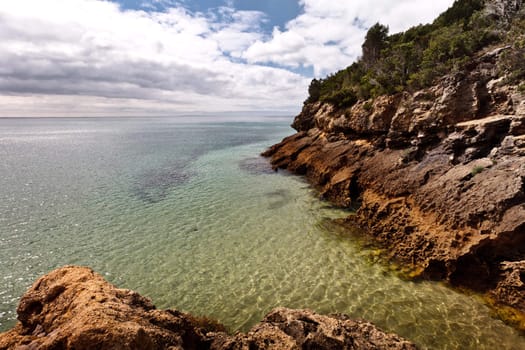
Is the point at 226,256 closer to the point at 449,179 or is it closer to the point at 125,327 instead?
the point at 125,327

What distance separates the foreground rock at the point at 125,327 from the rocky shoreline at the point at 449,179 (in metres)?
6.68

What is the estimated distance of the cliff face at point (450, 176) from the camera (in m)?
10.3

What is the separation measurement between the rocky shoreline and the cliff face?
0.15 ft

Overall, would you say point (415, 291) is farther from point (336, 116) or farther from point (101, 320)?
point (336, 116)

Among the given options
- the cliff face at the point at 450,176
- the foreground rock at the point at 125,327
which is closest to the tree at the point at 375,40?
the cliff face at the point at 450,176

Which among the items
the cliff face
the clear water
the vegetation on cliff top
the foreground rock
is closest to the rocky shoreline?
the cliff face

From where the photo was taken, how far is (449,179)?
13891 mm

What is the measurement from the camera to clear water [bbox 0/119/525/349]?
8.99m

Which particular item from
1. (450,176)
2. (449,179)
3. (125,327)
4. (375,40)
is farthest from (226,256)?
(375,40)

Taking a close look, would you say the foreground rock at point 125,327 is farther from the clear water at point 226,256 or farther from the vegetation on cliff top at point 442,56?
the vegetation on cliff top at point 442,56

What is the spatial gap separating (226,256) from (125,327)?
339 inches

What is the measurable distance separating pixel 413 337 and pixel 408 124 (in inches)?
621

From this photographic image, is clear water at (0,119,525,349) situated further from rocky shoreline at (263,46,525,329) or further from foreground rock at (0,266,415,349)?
foreground rock at (0,266,415,349)

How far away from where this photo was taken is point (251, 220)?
55.6ft
